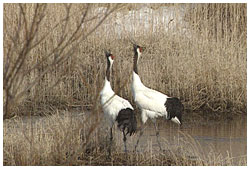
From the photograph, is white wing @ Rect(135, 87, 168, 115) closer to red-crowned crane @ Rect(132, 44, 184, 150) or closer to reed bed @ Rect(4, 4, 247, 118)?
red-crowned crane @ Rect(132, 44, 184, 150)

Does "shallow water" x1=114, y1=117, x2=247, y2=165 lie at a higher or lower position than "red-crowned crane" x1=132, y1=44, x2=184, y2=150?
lower

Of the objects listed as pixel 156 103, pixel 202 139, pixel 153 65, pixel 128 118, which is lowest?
pixel 202 139

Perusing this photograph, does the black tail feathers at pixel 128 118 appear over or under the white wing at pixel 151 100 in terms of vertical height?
under

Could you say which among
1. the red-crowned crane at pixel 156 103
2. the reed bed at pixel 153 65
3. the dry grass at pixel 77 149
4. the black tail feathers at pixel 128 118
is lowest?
the dry grass at pixel 77 149

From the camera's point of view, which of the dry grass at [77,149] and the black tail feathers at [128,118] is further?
the black tail feathers at [128,118]

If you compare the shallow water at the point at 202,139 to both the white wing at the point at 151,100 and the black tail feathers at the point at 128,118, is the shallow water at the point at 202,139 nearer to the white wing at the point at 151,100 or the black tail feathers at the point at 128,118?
the black tail feathers at the point at 128,118

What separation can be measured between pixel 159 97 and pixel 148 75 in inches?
97.3

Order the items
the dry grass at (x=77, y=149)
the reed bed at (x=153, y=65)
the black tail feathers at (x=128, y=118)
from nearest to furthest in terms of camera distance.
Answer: the dry grass at (x=77, y=149) < the black tail feathers at (x=128, y=118) < the reed bed at (x=153, y=65)

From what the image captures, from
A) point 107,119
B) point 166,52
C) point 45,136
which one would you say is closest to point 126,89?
point 166,52

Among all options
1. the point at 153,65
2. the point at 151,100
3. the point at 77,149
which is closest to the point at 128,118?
the point at 151,100

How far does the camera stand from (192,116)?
333 inches

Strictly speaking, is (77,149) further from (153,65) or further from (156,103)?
(153,65)

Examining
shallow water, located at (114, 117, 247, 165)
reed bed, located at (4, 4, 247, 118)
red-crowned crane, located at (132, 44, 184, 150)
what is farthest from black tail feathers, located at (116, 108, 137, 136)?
reed bed, located at (4, 4, 247, 118)

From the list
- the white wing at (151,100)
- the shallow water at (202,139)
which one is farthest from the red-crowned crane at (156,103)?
the shallow water at (202,139)
